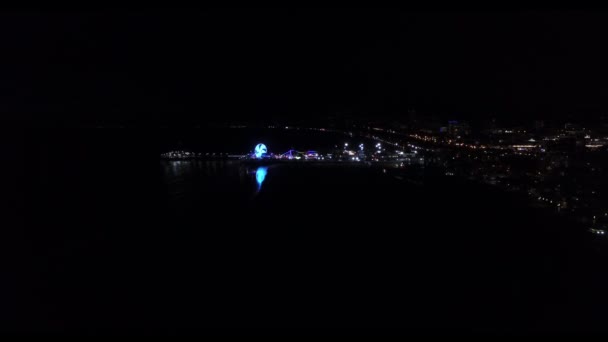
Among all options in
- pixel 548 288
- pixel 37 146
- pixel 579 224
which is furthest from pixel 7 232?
pixel 37 146

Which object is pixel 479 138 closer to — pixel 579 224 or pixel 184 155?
pixel 184 155

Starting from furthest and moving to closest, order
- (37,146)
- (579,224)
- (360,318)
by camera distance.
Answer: (37,146), (579,224), (360,318)

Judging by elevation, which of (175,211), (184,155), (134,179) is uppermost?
(175,211)

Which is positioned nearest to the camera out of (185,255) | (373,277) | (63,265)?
(373,277)

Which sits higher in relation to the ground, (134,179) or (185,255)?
(185,255)

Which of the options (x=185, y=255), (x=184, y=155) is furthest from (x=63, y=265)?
(x=184, y=155)

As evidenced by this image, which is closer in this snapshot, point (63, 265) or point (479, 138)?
point (63, 265)
